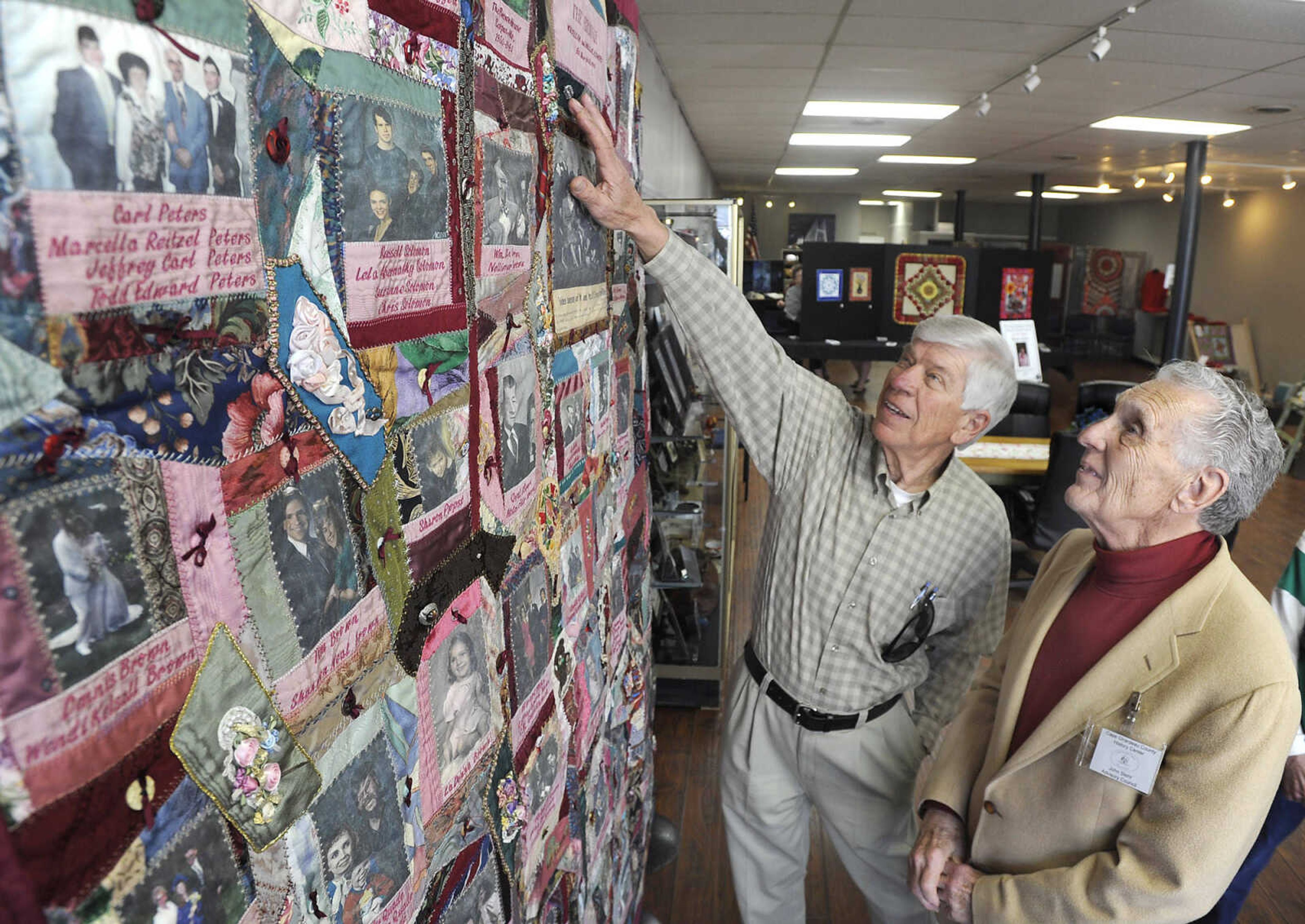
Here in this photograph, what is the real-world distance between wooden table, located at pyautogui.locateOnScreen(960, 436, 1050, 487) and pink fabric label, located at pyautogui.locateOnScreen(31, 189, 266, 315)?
451cm

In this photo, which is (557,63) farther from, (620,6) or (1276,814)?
(1276,814)

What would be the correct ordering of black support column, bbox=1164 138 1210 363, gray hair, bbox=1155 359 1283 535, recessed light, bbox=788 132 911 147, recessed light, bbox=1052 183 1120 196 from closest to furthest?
gray hair, bbox=1155 359 1283 535 → black support column, bbox=1164 138 1210 363 → recessed light, bbox=788 132 911 147 → recessed light, bbox=1052 183 1120 196

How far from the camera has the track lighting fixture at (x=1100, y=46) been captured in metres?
4.17

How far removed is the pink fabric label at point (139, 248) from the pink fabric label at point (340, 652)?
28 centimetres

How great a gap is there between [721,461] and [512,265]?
2.36 metres

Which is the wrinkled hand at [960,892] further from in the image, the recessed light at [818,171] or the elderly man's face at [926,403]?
the recessed light at [818,171]

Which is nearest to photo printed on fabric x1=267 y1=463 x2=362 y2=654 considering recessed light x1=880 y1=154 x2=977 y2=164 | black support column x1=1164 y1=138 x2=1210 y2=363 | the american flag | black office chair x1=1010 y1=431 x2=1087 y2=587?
black office chair x1=1010 y1=431 x2=1087 y2=587

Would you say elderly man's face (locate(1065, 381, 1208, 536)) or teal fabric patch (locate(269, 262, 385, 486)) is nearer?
teal fabric patch (locate(269, 262, 385, 486))

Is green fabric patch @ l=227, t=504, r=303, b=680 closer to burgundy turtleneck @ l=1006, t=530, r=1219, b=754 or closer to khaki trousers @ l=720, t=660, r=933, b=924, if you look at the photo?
burgundy turtleneck @ l=1006, t=530, r=1219, b=754

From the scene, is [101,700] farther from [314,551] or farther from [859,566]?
[859,566]

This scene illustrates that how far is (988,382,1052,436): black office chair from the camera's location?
5.36 m

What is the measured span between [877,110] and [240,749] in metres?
7.61

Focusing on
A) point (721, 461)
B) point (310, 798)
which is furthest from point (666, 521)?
point (310, 798)

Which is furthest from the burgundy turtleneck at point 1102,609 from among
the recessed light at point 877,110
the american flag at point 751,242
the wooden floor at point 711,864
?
the american flag at point 751,242
